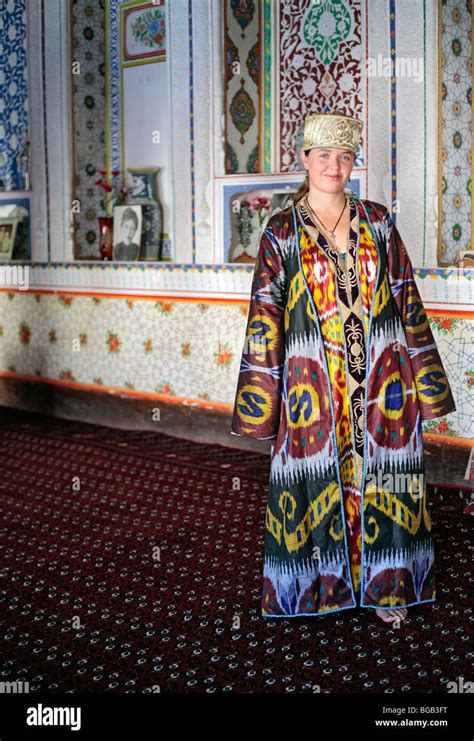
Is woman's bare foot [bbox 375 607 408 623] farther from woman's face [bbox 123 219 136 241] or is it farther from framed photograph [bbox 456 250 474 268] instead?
woman's face [bbox 123 219 136 241]

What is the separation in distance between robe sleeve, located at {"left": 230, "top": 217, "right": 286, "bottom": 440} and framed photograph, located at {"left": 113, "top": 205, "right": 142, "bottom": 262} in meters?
3.07

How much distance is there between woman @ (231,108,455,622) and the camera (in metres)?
2.92

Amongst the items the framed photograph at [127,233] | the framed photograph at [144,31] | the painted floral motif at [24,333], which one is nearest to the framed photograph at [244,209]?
the framed photograph at [127,233]

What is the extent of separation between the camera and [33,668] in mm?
2729

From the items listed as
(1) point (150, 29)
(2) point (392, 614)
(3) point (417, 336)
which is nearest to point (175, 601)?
(2) point (392, 614)

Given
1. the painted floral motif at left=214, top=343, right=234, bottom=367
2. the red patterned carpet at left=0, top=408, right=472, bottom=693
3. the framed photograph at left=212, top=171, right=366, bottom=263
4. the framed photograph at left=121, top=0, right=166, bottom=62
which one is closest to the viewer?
the red patterned carpet at left=0, top=408, right=472, bottom=693

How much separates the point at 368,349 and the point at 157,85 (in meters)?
3.63

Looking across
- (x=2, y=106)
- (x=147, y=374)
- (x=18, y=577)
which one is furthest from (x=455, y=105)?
(x=2, y=106)

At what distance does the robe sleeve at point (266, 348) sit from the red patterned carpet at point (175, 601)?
65 cm

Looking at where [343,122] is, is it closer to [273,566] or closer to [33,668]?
[273,566]

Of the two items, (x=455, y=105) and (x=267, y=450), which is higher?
(x=455, y=105)

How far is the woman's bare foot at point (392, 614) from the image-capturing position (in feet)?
9.71

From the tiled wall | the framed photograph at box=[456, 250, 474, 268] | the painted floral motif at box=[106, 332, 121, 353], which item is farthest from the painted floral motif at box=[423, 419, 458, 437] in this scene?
the painted floral motif at box=[106, 332, 121, 353]

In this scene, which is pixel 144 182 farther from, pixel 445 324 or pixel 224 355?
pixel 445 324
